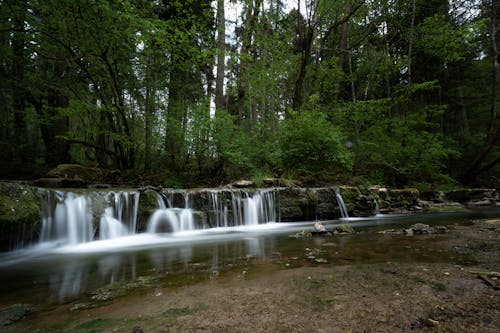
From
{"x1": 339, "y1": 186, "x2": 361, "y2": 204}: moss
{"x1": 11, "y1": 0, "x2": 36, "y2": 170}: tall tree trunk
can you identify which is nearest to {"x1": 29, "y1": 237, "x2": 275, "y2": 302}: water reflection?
{"x1": 339, "y1": 186, "x2": 361, "y2": 204}: moss

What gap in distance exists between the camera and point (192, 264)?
324 cm

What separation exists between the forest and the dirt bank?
683 centimetres

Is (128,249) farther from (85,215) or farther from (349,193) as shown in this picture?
(349,193)

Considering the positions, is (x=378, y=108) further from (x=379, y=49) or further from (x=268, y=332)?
(x=268, y=332)

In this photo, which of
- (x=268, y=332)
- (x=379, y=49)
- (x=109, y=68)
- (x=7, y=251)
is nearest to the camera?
(x=268, y=332)

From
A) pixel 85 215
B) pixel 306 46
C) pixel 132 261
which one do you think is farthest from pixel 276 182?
pixel 306 46

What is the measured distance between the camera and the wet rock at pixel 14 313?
1.70 m

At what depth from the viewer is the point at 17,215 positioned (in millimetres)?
4371

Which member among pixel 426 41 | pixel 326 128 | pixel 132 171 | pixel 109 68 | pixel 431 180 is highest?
pixel 426 41

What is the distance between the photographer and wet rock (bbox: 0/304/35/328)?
1.70 meters

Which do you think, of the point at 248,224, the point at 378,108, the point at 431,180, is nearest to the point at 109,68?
the point at 248,224

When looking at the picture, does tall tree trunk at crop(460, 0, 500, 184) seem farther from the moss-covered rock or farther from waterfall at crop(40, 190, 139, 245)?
the moss-covered rock

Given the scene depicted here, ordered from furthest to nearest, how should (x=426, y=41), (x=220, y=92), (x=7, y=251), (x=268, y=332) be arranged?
(x=426, y=41) < (x=220, y=92) < (x=7, y=251) < (x=268, y=332)

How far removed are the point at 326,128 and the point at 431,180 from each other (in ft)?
25.5
